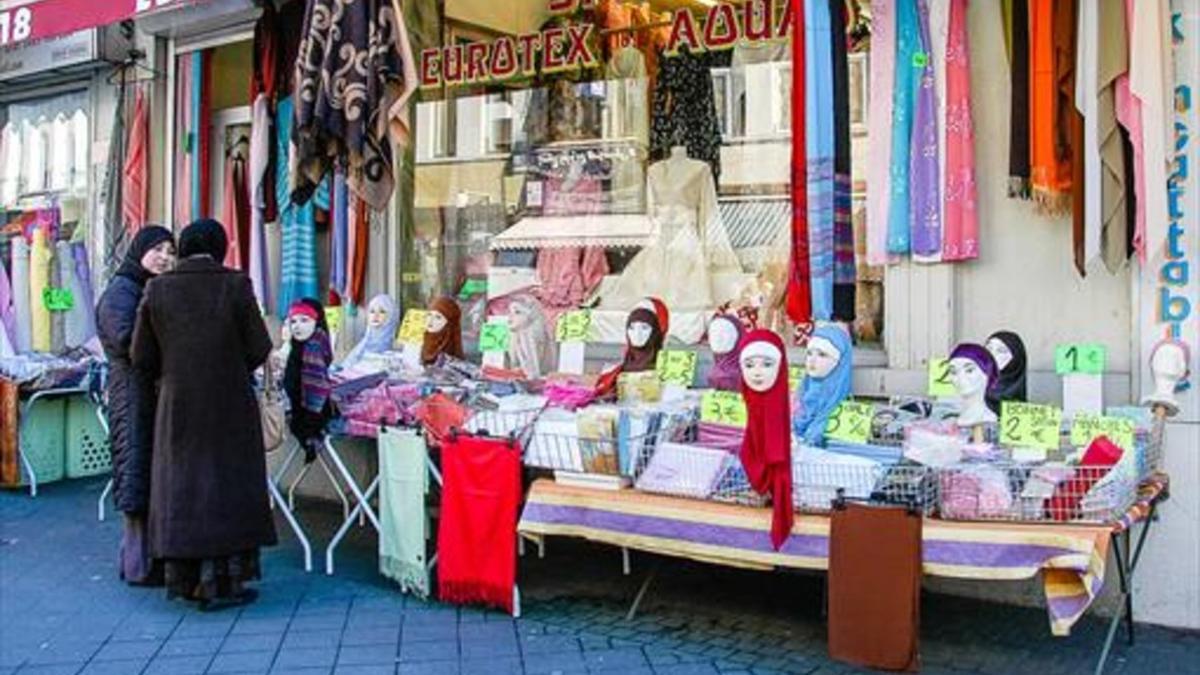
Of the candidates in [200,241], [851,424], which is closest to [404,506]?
[200,241]

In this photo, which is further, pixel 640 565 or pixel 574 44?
pixel 574 44

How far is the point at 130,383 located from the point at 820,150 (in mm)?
3152

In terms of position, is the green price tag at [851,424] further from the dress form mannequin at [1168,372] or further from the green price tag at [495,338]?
the green price tag at [495,338]

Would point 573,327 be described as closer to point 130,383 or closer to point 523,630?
point 523,630

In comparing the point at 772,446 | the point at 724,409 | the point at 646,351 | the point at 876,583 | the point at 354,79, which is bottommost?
the point at 876,583

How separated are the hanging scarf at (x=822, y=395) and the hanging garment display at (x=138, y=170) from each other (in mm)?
5500

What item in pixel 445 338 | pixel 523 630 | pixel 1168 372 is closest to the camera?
pixel 1168 372

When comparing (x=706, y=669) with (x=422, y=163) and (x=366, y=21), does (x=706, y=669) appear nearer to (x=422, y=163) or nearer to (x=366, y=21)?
(x=366, y=21)

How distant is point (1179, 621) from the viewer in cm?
479

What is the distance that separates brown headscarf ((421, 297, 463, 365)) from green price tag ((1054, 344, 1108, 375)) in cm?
303

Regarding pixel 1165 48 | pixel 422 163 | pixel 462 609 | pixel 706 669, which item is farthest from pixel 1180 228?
pixel 422 163

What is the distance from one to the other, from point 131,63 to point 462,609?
5269mm

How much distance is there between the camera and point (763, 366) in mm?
4199

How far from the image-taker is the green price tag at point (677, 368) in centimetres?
521
